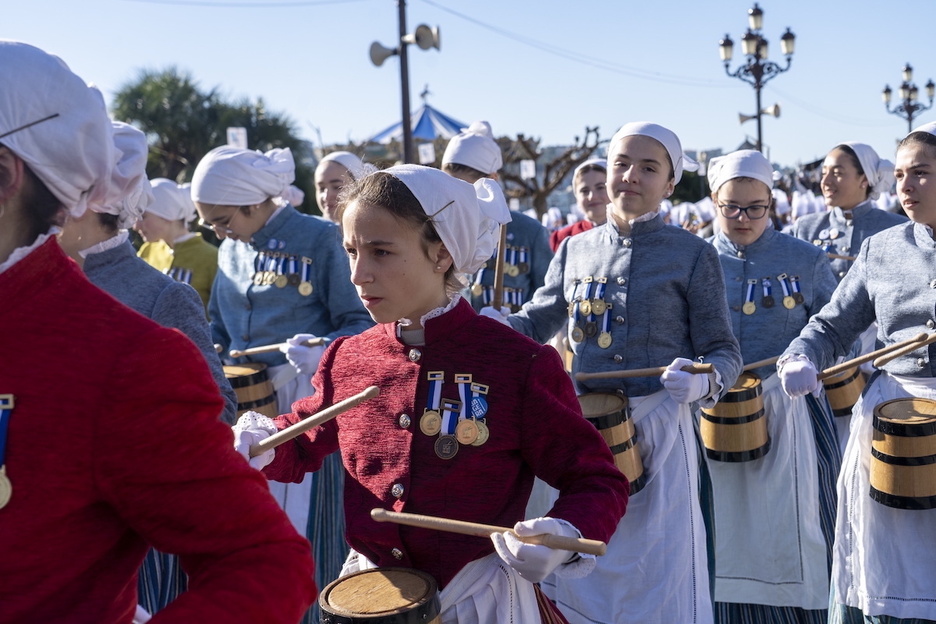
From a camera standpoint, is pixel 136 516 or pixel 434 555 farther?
pixel 434 555

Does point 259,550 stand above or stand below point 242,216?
below

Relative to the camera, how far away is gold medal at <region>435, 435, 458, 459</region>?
245 centimetres

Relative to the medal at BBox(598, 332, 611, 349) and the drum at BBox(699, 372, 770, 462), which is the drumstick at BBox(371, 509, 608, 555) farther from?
the drum at BBox(699, 372, 770, 462)

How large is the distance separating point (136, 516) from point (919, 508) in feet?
9.48

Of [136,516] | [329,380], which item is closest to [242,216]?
[329,380]

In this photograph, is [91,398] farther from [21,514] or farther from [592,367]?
[592,367]

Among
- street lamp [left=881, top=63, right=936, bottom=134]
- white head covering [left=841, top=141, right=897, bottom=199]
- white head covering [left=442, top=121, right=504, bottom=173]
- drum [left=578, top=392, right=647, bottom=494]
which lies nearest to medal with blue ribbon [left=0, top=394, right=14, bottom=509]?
drum [left=578, top=392, right=647, bottom=494]

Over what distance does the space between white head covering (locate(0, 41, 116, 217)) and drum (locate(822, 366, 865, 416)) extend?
4562 mm

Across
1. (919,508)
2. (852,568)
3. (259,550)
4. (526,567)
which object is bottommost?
(852,568)

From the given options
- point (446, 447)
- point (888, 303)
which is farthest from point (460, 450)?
point (888, 303)

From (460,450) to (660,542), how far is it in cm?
182

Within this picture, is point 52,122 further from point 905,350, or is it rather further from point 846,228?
point 846,228

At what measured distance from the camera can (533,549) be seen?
82.2 inches

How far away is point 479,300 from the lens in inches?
259
